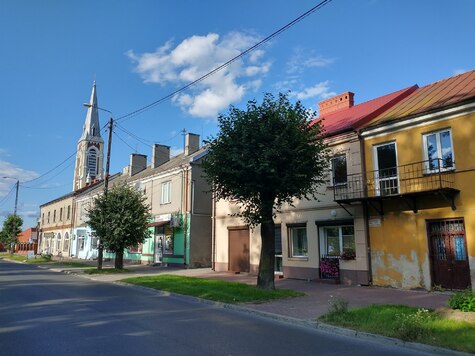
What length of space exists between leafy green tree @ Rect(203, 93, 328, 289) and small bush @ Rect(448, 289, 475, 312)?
5528 millimetres

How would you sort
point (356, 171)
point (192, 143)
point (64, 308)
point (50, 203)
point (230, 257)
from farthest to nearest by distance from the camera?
point (50, 203)
point (192, 143)
point (230, 257)
point (356, 171)
point (64, 308)

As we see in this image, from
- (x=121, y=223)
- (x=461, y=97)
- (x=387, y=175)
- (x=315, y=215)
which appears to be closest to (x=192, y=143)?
(x=121, y=223)

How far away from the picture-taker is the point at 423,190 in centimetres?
1391

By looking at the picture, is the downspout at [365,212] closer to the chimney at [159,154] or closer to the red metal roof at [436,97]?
the red metal roof at [436,97]

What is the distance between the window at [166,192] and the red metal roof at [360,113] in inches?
504

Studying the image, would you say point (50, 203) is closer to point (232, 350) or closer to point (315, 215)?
point (315, 215)

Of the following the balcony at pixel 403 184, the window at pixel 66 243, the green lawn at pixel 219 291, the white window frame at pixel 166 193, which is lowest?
the green lawn at pixel 219 291

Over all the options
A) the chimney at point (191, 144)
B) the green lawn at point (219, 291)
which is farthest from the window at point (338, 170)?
the chimney at point (191, 144)

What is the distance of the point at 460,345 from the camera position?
6.85m

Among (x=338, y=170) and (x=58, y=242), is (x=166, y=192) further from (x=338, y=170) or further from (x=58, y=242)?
(x=58, y=242)

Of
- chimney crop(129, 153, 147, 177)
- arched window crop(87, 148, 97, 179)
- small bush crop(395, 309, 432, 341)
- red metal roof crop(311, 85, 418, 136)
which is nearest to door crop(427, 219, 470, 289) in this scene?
red metal roof crop(311, 85, 418, 136)

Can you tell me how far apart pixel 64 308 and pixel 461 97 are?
1412cm

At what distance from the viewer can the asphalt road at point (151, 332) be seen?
688 centimetres

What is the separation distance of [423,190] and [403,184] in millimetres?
1297
